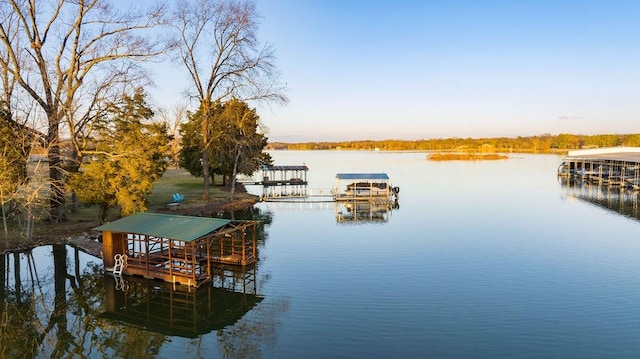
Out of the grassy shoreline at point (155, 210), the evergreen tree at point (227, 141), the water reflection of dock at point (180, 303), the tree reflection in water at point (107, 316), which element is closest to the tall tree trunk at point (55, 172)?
the grassy shoreline at point (155, 210)

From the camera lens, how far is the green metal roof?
1820 centimetres

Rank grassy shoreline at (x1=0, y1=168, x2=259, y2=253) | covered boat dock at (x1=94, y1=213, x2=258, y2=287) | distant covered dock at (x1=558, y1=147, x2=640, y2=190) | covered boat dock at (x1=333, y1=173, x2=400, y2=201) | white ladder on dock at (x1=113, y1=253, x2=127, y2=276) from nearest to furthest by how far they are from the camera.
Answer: covered boat dock at (x1=94, y1=213, x2=258, y2=287), white ladder on dock at (x1=113, y1=253, x2=127, y2=276), grassy shoreline at (x1=0, y1=168, x2=259, y2=253), covered boat dock at (x1=333, y1=173, x2=400, y2=201), distant covered dock at (x1=558, y1=147, x2=640, y2=190)

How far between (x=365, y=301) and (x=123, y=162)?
1840cm

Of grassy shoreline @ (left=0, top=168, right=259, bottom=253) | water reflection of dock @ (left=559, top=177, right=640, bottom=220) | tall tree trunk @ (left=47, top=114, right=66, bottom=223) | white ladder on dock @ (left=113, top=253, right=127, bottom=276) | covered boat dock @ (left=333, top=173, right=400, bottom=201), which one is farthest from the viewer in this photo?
covered boat dock @ (left=333, top=173, right=400, bottom=201)

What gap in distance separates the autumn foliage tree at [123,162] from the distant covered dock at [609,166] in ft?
182

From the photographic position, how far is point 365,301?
53.9 ft

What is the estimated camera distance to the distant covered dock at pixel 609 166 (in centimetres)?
5612

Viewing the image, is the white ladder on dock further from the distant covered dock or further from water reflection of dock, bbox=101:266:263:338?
the distant covered dock

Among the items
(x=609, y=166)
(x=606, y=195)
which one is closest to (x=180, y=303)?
(x=606, y=195)

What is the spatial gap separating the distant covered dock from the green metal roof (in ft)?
180

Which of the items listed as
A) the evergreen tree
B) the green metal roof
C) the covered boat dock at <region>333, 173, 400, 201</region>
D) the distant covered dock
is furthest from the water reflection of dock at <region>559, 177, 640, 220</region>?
the evergreen tree

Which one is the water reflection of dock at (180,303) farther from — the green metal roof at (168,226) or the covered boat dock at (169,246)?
the green metal roof at (168,226)

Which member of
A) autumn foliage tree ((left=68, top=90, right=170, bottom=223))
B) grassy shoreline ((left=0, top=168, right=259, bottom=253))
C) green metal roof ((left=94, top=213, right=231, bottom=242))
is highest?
autumn foliage tree ((left=68, top=90, right=170, bottom=223))

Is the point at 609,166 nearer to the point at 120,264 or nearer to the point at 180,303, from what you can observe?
the point at 180,303
